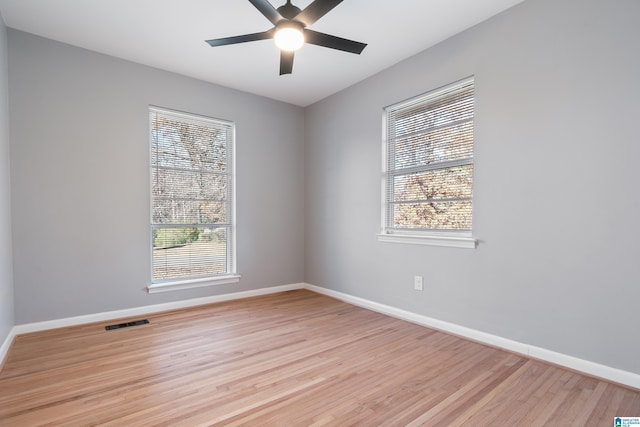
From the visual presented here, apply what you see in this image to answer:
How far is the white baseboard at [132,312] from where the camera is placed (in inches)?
115

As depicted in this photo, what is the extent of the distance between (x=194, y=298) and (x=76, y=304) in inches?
44.1

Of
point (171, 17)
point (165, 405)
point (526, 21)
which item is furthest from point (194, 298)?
point (526, 21)

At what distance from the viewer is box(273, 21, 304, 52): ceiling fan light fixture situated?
7.32ft

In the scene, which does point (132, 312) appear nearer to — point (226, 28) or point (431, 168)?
point (226, 28)

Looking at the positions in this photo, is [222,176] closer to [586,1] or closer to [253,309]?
[253,309]

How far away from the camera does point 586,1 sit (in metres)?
2.15

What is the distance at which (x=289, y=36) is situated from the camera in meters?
2.30

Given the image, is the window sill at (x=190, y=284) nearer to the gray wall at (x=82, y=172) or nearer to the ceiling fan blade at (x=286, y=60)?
the gray wall at (x=82, y=172)

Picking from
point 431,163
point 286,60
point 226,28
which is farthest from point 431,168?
point 226,28

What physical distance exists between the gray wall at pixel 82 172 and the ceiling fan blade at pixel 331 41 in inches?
78.9

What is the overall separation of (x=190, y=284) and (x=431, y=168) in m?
2.98

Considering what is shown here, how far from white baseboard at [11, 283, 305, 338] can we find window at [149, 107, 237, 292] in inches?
8.1

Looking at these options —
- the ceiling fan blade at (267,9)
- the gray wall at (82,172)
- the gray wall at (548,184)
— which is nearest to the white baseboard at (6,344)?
the gray wall at (82,172)

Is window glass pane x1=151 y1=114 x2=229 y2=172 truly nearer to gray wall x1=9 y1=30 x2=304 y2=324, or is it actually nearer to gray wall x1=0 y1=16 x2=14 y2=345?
gray wall x1=9 y1=30 x2=304 y2=324
